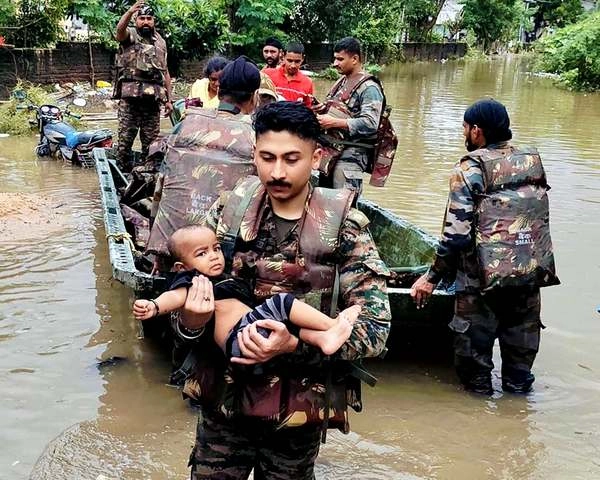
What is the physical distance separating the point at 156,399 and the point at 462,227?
6.79ft

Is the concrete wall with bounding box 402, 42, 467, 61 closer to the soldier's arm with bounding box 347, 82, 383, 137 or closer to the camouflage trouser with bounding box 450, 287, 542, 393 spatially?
the soldier's arm with bounding box 347, 82, 383, 137

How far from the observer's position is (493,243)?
4.16m

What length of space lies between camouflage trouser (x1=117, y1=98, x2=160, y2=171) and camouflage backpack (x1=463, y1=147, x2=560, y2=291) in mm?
5455

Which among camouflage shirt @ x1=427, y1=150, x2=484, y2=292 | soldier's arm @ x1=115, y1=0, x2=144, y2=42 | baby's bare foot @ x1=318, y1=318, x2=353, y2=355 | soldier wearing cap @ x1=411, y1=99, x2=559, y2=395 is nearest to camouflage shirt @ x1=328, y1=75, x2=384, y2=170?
soldier wearing cap @ x1=411, y1=99, x2=559, y2=395

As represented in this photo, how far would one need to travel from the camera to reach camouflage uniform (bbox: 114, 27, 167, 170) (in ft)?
28.2

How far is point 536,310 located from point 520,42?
65.7 meters

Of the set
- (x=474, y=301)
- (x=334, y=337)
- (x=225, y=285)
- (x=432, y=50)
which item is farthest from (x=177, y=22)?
(x=432, y=50)

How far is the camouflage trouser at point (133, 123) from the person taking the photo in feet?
28.9

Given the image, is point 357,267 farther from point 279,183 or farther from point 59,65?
point 59,65

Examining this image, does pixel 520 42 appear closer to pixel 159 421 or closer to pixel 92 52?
pixel 92 52

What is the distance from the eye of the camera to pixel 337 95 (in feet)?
19.9

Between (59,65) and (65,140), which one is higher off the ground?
(59,65)

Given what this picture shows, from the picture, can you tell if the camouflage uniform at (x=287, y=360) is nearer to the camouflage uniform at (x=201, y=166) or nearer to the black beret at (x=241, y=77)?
the camouflage uniform at (x=201, y=166)

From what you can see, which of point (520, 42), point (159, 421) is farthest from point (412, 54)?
point (159, 421)
